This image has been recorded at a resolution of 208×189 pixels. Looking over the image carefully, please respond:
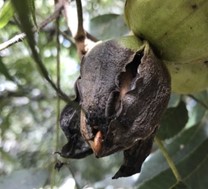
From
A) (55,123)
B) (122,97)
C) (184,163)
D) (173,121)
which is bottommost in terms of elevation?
(55,123)

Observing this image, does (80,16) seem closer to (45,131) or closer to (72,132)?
(72,132)

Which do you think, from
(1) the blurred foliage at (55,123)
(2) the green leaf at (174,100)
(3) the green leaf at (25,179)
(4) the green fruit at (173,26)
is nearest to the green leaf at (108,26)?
(1) the blurred foliage at (55,123)

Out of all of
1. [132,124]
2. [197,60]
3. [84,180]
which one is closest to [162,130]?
[197,60]

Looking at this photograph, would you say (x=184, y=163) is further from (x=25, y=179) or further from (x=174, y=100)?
(x=25, y=179)

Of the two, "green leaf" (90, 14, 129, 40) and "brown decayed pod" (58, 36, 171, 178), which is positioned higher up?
"brown decayed pod" (58, 36, 171, 178)

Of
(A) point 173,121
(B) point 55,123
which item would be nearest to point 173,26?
(A) point 173,121

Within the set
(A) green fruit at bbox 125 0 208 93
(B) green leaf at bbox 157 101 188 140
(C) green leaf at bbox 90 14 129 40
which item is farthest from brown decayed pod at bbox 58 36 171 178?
(C) green leaf at bbox 90 14 129 40

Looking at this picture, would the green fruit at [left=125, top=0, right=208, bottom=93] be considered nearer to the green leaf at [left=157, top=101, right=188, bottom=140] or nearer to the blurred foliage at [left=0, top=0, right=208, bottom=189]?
the blurred foliage at [left=0, top=0, right=208, bottom=189]
